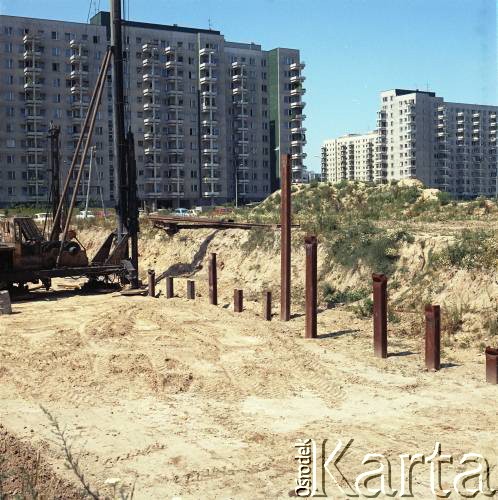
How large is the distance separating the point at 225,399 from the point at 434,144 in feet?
451

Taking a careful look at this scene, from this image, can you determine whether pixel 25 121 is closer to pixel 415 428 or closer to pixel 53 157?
pixel 53 157

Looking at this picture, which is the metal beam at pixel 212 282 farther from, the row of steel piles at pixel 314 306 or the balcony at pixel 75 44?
the balcony at pixel 75 44

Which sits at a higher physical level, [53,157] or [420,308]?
[53,157]

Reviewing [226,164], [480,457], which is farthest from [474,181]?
[480,457]

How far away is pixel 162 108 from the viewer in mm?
93375

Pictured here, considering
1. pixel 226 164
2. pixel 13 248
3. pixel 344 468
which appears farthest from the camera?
pixel 226 164

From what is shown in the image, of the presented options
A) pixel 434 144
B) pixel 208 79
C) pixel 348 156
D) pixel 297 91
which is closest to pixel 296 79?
pixel 297 91

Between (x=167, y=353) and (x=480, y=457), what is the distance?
7311 millimetres

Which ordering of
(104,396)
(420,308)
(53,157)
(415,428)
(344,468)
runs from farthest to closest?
(53,157) < (420,308) < (104,396) < (415,428) < (344,468)

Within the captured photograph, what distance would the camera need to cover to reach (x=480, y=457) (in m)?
8.02

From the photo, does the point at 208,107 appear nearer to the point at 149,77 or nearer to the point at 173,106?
the point at 173,106

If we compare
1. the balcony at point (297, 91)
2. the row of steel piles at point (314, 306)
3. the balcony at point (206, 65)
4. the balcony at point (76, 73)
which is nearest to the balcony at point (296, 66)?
the balcony at point (297, 91)

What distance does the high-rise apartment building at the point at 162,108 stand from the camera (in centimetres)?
8419

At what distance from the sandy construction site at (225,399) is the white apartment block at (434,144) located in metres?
125
